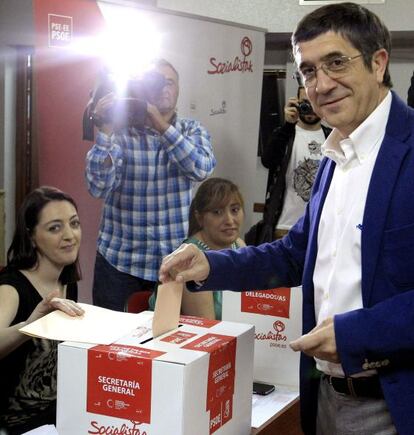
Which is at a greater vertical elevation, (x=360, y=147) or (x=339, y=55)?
(x=339, y=55)

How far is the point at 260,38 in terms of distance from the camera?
4105 mm

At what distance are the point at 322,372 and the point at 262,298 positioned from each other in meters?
0.53

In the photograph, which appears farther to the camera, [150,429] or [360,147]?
[360,147]

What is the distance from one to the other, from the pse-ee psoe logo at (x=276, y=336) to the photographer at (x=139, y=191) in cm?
124

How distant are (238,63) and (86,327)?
272 cm

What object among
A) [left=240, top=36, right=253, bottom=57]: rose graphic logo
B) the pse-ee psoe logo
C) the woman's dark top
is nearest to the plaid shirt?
[left=240, top=36, right=253, bottom=57]: rose graphic logo

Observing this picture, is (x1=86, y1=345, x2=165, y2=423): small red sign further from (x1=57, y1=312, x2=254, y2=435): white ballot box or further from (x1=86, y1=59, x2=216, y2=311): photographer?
(x1=86, y1=59, x2=216, y2=311): photographer

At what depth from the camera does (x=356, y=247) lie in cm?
135

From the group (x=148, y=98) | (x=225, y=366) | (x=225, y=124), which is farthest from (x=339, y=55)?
(x=225, y=124)

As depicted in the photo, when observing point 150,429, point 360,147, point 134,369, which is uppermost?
point 360,147

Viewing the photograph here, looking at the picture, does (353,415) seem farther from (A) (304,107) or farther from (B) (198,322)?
(A) (304,107)

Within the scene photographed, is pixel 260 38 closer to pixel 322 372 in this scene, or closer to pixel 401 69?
pixel 401 69

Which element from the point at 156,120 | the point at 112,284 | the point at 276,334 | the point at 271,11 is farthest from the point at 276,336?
the point at 271,11

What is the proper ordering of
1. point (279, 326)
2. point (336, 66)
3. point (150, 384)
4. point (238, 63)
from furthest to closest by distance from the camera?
1. point (238, 63)
2. point (279, 326)
3. point (336, 66)
4. point (150, 384)
